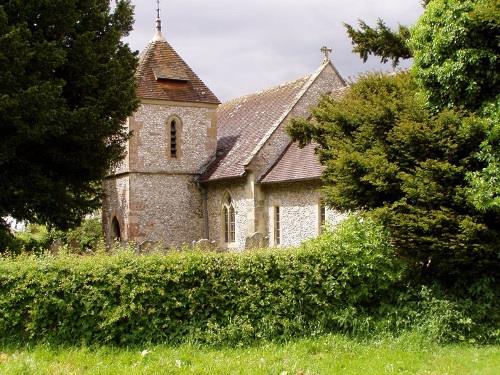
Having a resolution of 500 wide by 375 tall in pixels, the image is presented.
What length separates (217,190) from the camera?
26.3 meters

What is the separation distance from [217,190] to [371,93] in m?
14.3

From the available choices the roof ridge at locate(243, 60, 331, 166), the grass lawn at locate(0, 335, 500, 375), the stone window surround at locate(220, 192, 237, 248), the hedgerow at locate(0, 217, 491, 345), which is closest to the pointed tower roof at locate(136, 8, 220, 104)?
the roof ridge at locate(243, 60, 331, 166)

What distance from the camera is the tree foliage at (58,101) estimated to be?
14398 millimetres

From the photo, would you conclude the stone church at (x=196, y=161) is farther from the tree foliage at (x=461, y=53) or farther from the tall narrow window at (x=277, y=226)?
the tree foliage at (x=461, y=53)

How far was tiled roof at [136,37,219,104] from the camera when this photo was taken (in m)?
26.5

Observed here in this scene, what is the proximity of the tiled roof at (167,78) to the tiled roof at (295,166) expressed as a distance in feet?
19.2

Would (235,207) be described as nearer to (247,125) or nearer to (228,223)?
(228,223)

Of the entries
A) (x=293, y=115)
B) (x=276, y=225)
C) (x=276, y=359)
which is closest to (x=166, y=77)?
(x=293, y=115)

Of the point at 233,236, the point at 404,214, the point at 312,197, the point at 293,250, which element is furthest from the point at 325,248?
the point at 233,236

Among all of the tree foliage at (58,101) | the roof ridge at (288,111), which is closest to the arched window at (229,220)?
the roof ridge at (288,111)

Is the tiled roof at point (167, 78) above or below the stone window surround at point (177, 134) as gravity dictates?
above

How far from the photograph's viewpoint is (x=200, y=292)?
993 cm

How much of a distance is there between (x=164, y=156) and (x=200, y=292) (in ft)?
56.1

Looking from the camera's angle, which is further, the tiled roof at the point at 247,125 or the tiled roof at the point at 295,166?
the tiled roof at the point at 247,125
